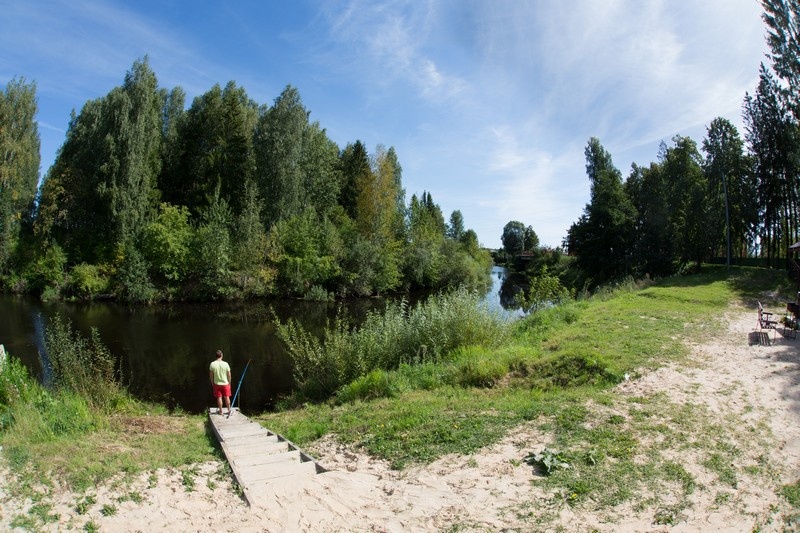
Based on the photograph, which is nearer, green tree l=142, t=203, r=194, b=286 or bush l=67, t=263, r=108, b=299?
bush l=67, t=263, r=108, b=299

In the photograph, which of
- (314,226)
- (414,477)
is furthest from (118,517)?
(314,226)

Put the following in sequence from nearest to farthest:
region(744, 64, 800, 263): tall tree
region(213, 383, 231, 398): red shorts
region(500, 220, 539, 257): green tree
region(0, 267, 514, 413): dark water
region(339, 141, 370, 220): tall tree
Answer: region(213, 383, 231, 398): red shorts < region(0, 267, 514, 413): dark water < region(744, 64, 800, 263): tall tree < region(339, 141, 370, 220): tall tree < region(500, 220, 539, 257): green tree

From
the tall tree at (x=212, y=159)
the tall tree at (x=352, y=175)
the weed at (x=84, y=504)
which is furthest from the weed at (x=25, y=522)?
the tall tree at (x=352, y=175)

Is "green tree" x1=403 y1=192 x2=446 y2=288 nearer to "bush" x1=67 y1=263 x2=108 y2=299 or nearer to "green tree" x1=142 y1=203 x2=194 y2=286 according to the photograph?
"green tree" x1=142 y1=203 x2=194 y2=286

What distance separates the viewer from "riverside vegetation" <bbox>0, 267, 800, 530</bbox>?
241 inches

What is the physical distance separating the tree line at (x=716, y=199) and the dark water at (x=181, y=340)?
2031cm

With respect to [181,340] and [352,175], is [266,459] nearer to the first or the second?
[181,340]

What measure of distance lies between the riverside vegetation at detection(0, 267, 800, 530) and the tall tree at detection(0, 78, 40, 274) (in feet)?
117

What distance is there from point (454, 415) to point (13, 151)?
1769 inches

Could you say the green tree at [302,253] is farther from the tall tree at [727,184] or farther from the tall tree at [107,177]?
the tall tree at [727,184]

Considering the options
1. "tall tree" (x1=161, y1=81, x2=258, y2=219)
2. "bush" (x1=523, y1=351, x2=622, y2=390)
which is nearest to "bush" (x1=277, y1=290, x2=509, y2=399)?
"bush" (x1=523, y1=351, x2=622, y2=390)

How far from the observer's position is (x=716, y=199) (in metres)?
35.1

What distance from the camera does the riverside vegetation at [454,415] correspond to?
6125 mm

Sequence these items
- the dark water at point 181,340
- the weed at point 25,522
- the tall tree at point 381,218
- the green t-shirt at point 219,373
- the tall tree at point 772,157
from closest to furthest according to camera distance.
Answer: the weed at point 25,522
the green t-shirt at point 219,373
the dark water at point 181,340
the tall tree at point 772,157
the tall tree at point 381,218
